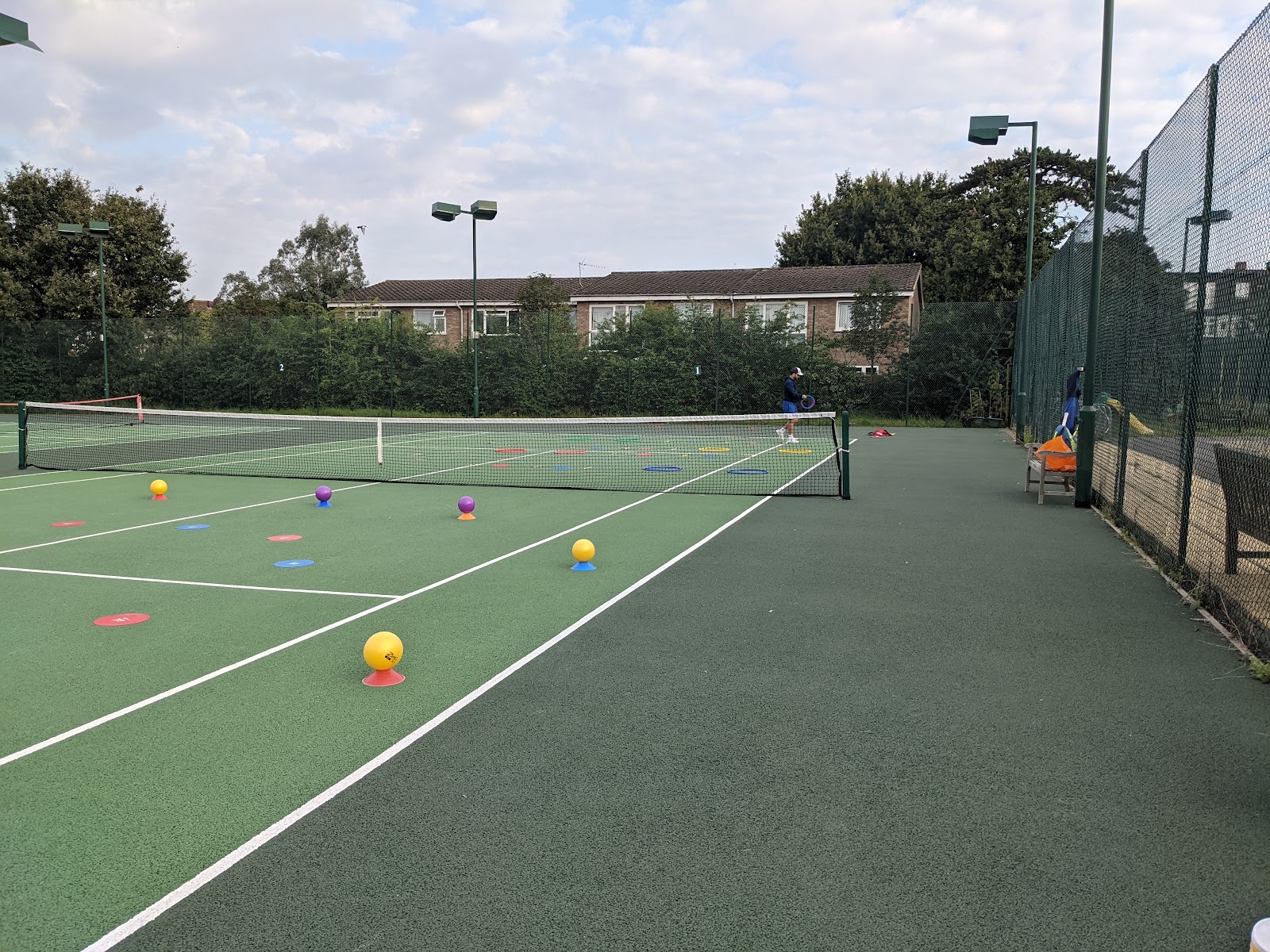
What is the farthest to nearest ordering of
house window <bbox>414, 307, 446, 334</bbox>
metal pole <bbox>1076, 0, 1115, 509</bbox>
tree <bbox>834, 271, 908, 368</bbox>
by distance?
A: house window <bbox>414, 307, 446, 334</bbox> < tree <bbox>834, 271, 908, 368</bbox> < metal pole <bbox>1076, 0, 1115, 509</bbox>

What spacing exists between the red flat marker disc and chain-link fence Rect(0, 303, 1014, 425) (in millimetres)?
21450

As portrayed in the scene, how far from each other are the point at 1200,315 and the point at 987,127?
569 inches

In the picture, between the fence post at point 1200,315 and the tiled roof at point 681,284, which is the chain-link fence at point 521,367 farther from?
the fence post at point 1200,315

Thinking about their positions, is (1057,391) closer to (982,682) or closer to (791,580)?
(791,580)

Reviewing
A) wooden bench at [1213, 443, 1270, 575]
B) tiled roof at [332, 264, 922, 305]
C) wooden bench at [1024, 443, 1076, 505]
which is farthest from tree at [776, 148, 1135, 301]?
wooden bench at [1213, 443, 1270, 575]

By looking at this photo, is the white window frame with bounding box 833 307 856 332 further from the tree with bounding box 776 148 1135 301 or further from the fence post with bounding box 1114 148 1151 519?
the fence post with bounding box 1114 148 1151 519

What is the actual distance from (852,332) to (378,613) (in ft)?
80.6

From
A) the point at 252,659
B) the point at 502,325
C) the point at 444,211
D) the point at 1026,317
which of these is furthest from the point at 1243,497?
the point at 502,325

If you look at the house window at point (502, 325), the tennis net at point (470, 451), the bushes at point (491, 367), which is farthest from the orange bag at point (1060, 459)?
the house window at point (502, 325)

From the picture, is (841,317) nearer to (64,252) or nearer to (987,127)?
(987,127)

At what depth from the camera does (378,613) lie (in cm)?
654

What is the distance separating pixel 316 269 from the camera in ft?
233

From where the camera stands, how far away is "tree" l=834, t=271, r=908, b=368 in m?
28.3

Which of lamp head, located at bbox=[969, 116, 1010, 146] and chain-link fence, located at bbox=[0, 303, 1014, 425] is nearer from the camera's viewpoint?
lamp head, located at bbox=[969, 116, 1010, 146]
